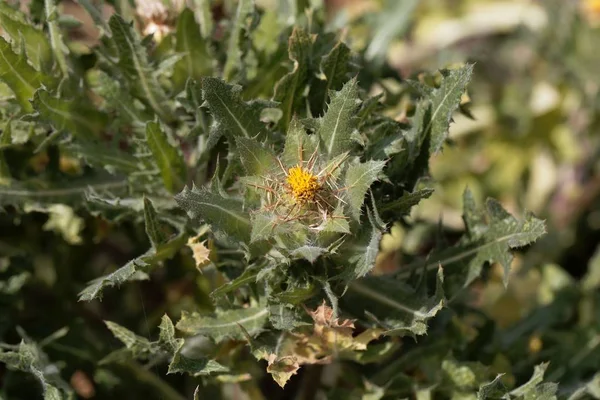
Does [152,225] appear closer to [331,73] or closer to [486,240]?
[331,73]

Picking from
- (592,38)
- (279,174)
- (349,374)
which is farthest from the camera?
(592,38)

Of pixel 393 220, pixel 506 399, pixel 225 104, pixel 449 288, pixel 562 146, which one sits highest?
pixel 225 104

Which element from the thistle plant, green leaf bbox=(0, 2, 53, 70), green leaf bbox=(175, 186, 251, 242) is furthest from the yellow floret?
green leaf bbox=(0, 2, 53, 70)

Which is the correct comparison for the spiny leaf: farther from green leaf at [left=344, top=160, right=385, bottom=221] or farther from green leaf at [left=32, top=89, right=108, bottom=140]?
green leaf at [left=344, top=160, right=385, bottom=221]

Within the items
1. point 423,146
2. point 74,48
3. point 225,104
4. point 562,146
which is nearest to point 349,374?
point 423,146

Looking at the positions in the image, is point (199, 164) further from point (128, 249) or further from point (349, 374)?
point (128, 249)
